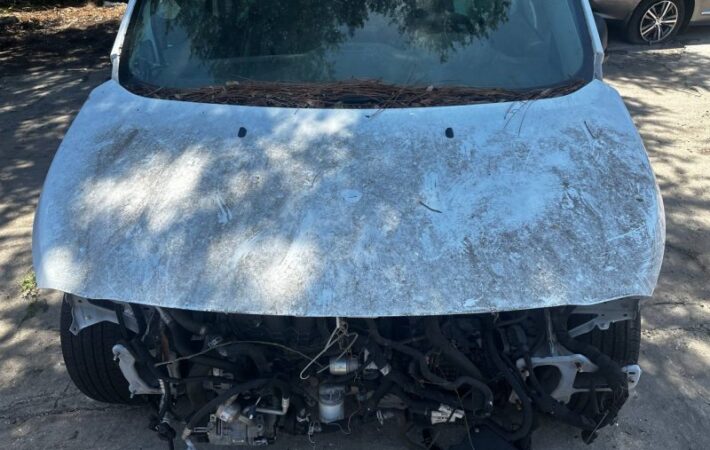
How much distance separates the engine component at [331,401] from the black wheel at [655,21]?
7534 mm

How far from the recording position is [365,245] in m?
2.27

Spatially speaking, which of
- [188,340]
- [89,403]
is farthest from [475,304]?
[89,403]

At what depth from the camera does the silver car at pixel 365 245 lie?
7.30 feet

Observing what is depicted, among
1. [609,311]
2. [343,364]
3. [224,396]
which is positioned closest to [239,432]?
[224,396]

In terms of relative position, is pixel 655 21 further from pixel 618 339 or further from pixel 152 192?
pixel 152 192

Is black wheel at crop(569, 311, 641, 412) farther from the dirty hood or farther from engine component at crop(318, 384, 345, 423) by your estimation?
engine component at crop(318, 384, 345, 423)

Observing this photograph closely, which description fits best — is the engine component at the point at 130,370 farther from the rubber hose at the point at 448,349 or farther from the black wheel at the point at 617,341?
the black wheel at the point at 617,341

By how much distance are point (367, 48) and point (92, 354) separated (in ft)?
6.50

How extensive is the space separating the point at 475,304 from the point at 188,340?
3.87 ft

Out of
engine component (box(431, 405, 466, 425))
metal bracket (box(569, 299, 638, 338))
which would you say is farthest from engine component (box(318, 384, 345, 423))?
metal bracket (box(569, 299, 638, 338))

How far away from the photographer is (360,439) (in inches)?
119

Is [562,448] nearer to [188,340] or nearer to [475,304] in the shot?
[475,304]

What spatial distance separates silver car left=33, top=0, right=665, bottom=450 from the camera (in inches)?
87.6

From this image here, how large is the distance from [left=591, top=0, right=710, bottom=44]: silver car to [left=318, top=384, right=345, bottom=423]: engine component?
7.25 meters
